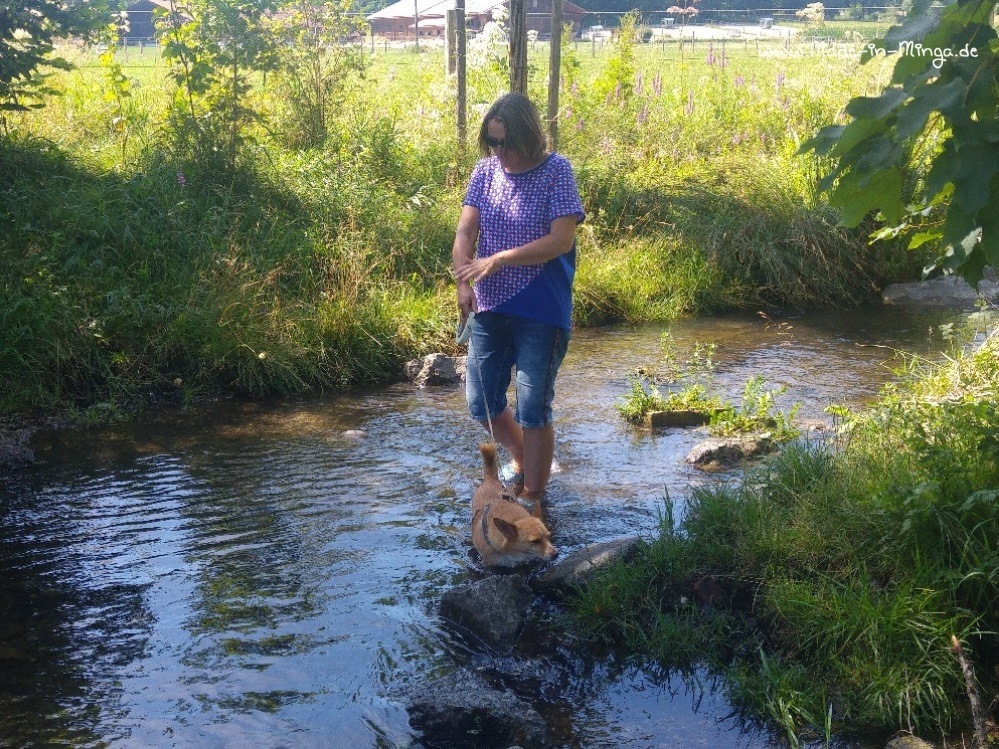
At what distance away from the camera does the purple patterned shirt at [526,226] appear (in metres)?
4.73

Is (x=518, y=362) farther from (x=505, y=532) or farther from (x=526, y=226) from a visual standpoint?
(x=505, y=532)

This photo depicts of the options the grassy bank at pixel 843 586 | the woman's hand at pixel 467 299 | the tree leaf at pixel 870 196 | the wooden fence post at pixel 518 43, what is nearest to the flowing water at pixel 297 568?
the grassy bank at pixel 843 586

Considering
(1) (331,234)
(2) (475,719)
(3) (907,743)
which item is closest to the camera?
(3) (907,743)

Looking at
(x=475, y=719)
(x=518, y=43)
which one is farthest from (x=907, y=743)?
(x=518, y=43)

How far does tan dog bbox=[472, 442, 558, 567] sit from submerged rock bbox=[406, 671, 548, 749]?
1.09 m

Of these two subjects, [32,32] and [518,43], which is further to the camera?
[518,43]

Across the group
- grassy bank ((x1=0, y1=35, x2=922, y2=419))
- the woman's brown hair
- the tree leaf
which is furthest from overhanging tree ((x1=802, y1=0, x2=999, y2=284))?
grassy bank ((x1=0, y1=35, x2=922, y2=419))

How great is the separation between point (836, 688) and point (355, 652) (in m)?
1.81

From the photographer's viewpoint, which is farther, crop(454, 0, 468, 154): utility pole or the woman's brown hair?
crop(454, 0, 468, 154): utility pole

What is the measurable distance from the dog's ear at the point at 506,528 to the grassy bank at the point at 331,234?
327cm

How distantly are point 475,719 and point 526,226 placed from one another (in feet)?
7.44

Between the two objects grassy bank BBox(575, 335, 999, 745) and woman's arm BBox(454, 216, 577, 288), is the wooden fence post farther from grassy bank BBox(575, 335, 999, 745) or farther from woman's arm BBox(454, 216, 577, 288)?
grassy bank BBox(575, 335, 999, 745)

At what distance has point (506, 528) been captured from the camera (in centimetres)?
462

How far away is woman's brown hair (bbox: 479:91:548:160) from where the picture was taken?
4.60 meters
